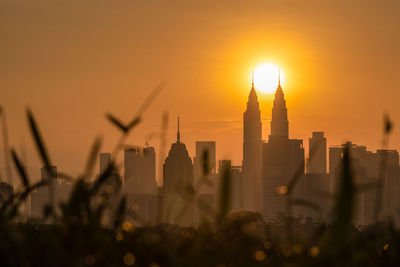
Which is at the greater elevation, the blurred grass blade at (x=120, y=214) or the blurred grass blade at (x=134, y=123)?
the blurred grass blade at (x=134, y=123)

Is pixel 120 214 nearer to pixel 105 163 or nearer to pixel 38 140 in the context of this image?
pixel 105 163

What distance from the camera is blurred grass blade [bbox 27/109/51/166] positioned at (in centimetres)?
322

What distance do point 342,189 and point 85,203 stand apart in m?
1.49

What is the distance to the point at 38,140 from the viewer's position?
10.7 feet

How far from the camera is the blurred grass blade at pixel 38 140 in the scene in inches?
127

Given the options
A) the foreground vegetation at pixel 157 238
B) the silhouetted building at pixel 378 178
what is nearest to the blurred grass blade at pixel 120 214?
the foreground vegetation at pixel 157 238

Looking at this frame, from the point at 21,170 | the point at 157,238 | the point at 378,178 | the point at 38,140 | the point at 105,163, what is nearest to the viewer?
the point at 378,178

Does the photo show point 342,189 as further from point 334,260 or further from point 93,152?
point 93,152

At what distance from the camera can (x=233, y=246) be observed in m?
3.09

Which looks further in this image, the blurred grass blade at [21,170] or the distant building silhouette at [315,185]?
the blurred grass blade at [21,170]

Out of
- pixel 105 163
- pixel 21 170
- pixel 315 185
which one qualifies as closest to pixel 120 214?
pixel 105 163

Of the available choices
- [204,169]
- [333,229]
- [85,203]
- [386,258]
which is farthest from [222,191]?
[386,258]

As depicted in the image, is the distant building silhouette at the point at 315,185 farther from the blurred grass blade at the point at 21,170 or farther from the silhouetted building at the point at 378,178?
the blurred grass blade at the point at 21,170

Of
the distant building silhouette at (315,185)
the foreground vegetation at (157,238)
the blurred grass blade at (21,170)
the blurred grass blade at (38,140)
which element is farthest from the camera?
the blurred grass blade at (21,170)
